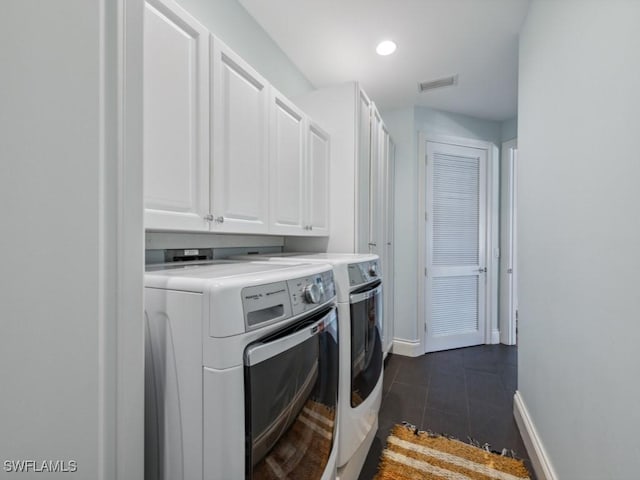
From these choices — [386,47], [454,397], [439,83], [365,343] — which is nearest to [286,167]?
[365,343]

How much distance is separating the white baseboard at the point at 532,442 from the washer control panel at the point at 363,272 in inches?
47.3

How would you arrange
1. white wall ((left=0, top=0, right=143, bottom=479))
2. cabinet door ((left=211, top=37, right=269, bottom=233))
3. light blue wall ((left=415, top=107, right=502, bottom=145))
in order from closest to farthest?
white wall ((left=0, top=0, right=143, bottom=479)), cabinet door ((left=211, top=37, right=269, bottom=233)), light blue wall ((left=415, top=107, right=502, bottom=145))

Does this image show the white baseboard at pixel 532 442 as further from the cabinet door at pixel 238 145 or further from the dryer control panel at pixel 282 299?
the cabinet door at pixel 238 145

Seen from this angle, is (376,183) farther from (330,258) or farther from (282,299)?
(282,299)

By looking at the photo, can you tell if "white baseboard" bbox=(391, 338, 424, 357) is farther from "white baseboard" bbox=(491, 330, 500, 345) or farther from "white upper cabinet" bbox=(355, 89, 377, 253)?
"white upper cabinet" bbox=(355, 89, 377, 253)

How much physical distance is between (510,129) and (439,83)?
1.41 meters

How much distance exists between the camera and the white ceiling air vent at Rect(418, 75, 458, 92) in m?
2.75

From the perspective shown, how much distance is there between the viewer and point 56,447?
20.7 inches

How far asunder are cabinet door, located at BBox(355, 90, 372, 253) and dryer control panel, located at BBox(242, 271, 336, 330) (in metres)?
1.16

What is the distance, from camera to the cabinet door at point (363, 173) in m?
2.21

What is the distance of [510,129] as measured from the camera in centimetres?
361

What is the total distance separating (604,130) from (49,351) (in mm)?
1602

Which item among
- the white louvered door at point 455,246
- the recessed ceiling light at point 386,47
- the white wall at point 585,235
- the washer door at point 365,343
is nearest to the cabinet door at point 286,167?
the washer door at point 365,343

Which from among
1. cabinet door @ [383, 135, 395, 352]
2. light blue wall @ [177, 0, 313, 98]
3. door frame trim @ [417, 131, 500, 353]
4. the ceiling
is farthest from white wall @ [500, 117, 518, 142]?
light blue wall @ [177, 0, 313, 98]
